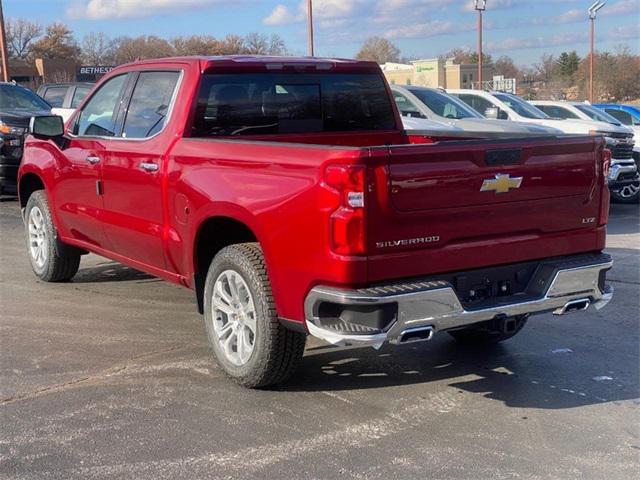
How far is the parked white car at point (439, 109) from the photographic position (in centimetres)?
1299

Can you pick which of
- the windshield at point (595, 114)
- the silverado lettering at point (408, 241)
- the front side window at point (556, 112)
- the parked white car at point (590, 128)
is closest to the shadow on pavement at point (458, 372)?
Result: the silverado lettering at point (408, 241)

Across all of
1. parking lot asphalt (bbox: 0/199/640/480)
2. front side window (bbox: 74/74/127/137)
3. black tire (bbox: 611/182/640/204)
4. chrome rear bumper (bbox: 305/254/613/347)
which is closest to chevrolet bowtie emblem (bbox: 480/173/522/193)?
chrome rear bumper (bbox: 305/254/613/347)

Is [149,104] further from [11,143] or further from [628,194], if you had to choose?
[628,194]

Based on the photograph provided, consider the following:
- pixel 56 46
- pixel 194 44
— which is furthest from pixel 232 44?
pixel 56 46

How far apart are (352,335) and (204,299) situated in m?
1.40

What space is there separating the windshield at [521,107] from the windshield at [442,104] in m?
2.32

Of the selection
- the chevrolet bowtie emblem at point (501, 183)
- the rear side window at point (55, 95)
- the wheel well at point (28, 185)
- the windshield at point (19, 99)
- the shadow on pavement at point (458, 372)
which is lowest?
the shadow on pavement at point (458, 372)

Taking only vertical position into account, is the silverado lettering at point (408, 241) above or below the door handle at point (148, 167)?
below

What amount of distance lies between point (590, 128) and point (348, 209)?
12597mm

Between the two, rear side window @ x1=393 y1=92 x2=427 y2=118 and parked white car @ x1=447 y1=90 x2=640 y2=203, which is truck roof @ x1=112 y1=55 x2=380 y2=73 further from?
parked white car @ x1=447 y1=90 x2=640 y2=203

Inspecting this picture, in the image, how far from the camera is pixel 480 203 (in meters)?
4.18

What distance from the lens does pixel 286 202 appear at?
4129mm

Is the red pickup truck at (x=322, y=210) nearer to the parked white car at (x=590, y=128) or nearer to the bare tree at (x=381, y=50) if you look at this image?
the parked white car at (x=590, y=128)

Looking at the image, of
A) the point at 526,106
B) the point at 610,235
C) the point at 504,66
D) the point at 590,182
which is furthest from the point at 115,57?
Result: the point at 590,182
